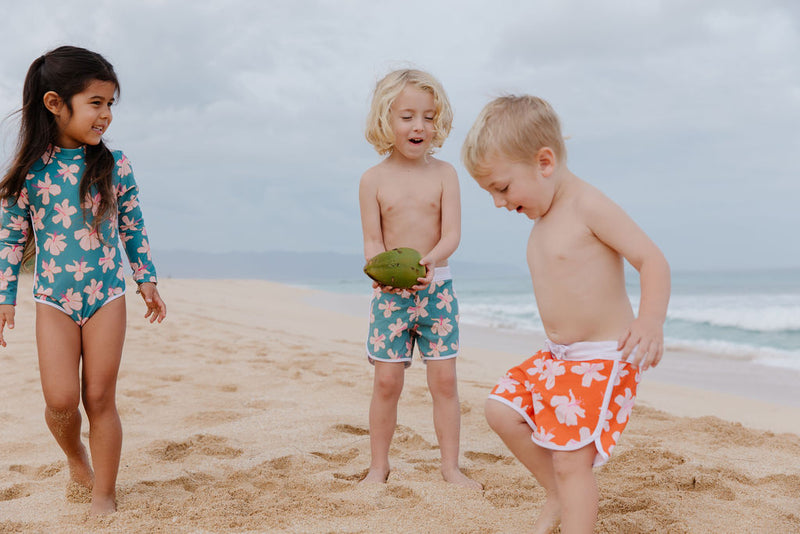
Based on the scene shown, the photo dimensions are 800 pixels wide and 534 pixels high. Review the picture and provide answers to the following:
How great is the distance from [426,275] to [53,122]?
176 centimetres

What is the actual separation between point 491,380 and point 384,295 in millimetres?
3419

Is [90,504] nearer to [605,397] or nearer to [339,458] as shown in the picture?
[339,458]

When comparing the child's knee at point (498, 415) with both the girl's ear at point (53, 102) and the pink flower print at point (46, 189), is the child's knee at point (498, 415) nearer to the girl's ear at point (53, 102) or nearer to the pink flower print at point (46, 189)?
the pink flower print at point (46, 189)

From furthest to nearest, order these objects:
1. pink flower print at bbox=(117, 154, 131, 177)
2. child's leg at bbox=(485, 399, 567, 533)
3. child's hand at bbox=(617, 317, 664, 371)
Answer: pink flower print at bbox=(117, 154, 131, 177) < child's leg at bbox=(485, 399, 567, 533) < child's hand at bbox=(617, 317, 664, 371)

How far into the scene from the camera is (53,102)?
9.27ft

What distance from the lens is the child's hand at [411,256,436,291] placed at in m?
3.07

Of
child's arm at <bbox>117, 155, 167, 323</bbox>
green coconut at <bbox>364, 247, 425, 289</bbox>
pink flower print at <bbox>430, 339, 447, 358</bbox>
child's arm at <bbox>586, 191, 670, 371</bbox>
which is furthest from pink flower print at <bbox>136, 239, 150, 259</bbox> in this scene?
child's arm at <bbox>586, 191, 670, 371</bbox>

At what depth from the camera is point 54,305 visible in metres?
2.78

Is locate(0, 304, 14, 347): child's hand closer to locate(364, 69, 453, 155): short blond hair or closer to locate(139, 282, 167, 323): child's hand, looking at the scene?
locate(139, 282, 167, 323): child's hand

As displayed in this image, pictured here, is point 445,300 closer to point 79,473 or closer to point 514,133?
point 514,133

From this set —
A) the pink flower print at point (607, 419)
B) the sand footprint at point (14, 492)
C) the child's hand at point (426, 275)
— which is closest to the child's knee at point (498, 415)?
the pink flower print at point (607, 419)

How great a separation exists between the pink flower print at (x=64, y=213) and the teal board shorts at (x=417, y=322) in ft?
4.64

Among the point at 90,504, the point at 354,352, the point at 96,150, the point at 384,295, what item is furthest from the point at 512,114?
the point at 354,352

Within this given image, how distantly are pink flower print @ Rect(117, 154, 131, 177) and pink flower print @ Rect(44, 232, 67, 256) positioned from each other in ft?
1.25
